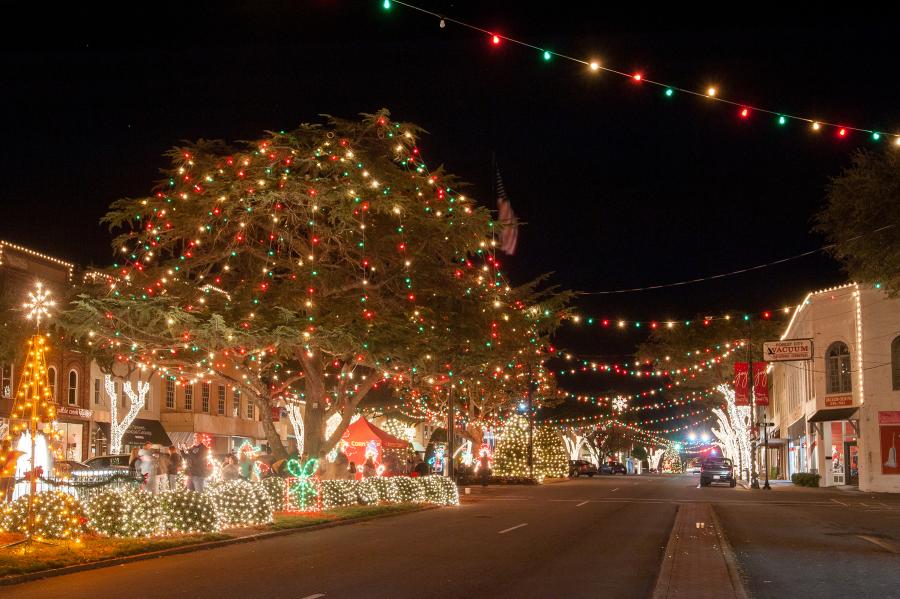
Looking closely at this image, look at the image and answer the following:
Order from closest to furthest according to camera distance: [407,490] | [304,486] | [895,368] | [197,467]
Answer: [197,467]
[304,486]
[407,490]
[895,368]

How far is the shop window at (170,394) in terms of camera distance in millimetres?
49816

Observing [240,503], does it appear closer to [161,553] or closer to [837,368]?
[161,553]

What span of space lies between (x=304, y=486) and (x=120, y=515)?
782 centimetres

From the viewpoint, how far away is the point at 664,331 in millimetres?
57875

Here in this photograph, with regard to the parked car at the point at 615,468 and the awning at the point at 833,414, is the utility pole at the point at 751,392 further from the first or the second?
the parked car at the point at 615,468

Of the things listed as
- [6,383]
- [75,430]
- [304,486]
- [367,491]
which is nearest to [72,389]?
[75,430]

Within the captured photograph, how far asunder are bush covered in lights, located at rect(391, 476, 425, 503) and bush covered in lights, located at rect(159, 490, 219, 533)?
1052cm

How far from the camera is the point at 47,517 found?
15344mm

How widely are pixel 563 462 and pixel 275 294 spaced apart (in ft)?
120

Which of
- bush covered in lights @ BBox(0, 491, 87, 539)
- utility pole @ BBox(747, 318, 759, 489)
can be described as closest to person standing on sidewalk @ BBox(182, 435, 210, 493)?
bush covered in lights @ BBox(0, 491, 87, 539)

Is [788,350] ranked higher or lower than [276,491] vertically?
higher

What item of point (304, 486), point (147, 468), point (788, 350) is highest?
point (788, 350)

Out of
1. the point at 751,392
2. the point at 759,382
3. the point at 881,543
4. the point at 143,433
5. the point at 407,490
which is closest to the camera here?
the point at 881,543

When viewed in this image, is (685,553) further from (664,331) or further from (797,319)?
(664,331)
